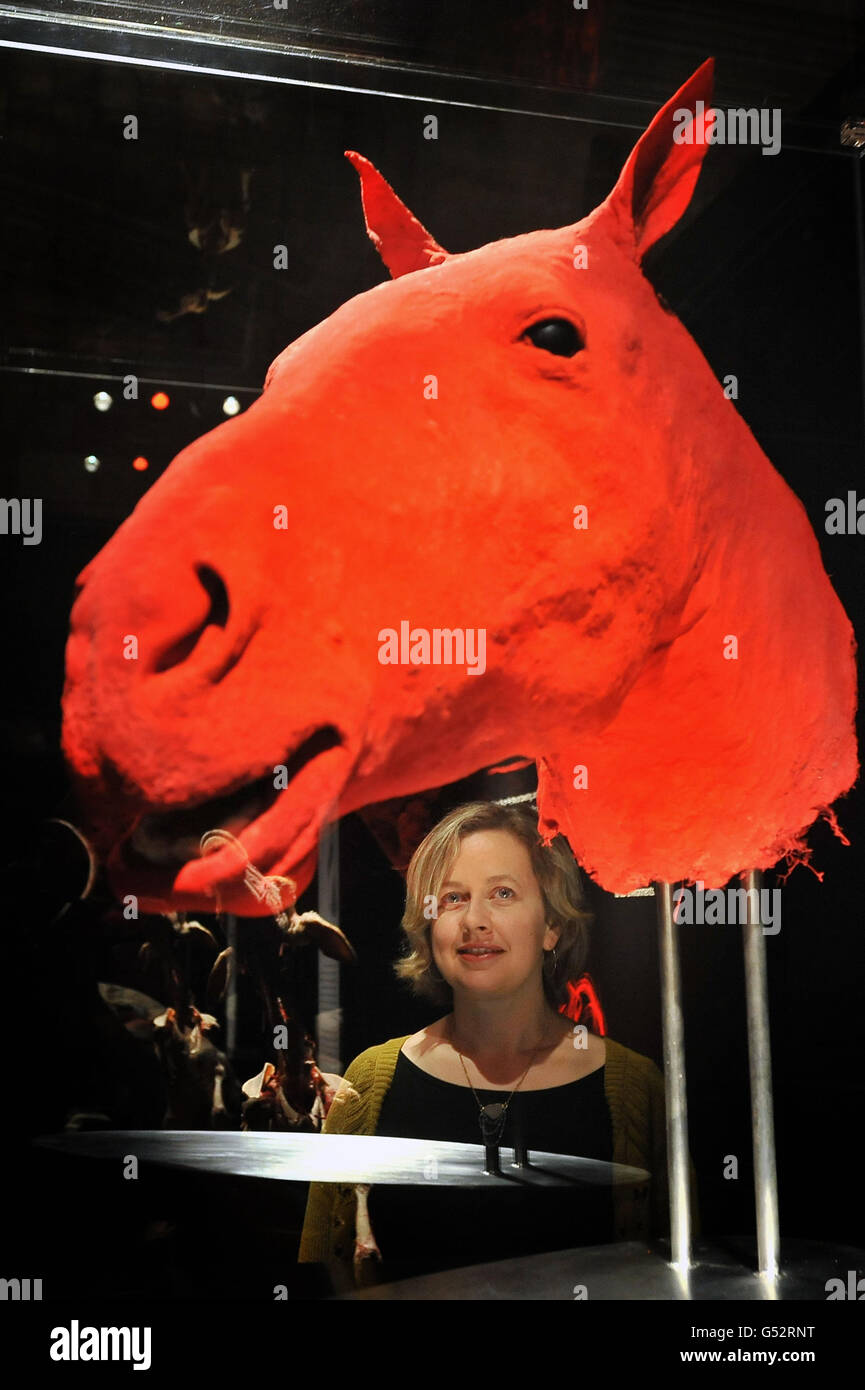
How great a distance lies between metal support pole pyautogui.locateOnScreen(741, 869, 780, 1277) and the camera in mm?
2139

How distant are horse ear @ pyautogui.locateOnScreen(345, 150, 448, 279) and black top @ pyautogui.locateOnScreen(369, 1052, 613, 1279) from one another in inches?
54.7

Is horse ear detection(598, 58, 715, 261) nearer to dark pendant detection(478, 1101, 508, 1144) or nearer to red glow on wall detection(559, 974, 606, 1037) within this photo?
red glow on wall detection(559, 974, 606, 1037)

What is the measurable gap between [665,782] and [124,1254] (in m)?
1.20

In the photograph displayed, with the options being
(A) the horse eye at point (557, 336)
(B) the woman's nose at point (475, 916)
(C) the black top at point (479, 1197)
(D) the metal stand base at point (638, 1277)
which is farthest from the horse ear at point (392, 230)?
(D) the metal stand base at point (638, 1277)

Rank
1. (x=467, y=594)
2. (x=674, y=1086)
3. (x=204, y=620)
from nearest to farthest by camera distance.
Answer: (x=204, y=620), (x=467, y=594), (x=674, y=1086)

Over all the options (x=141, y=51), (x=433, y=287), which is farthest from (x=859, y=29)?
(x=141, y=51)

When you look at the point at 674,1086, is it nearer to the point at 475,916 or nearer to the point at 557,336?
the point at 475,916

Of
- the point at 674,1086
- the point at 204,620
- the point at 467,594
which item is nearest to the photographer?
the point at 204,620

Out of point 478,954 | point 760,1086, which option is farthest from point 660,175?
point 760,1086

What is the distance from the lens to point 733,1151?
7.10 ft

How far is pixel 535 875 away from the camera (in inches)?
83.0

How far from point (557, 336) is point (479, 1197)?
1.44 metres

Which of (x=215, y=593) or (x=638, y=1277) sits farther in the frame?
(x=638, y=1277)

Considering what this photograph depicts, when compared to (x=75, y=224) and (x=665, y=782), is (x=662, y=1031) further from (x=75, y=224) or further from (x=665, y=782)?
(x=75, y=224)
